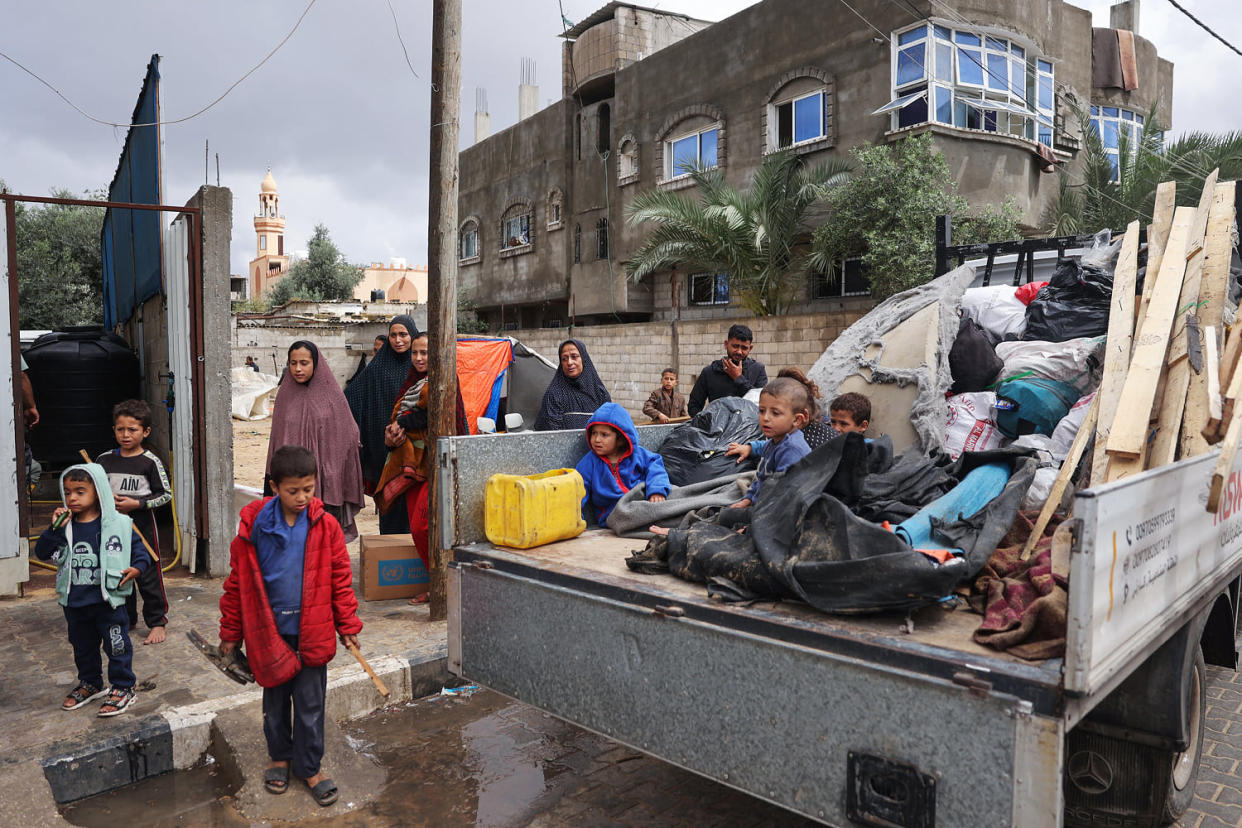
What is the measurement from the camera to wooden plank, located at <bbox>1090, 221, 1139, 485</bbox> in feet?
9.45

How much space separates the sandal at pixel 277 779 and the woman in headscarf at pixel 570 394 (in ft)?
9.05

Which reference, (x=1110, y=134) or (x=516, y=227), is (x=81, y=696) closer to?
(x=1110, y=134)

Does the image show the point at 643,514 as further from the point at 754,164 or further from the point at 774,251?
the point at 754,164

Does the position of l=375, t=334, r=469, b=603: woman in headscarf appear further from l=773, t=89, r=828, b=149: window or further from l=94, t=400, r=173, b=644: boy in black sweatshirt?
l=773, t=89, r=828, b=149: window

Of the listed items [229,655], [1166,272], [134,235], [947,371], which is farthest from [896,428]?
[134,235]

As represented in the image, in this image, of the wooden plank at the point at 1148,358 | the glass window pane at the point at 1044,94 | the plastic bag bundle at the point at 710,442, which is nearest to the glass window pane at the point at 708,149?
the glass window pane at the point at 1044,94

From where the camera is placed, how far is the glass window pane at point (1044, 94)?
15.8 m

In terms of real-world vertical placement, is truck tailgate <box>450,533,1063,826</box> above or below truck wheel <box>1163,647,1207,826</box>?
above

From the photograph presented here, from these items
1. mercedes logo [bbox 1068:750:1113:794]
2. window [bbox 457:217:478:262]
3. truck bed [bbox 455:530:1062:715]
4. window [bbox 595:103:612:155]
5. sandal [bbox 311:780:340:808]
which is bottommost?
sandal [bbox 311:780:340:808]

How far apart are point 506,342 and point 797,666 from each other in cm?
552

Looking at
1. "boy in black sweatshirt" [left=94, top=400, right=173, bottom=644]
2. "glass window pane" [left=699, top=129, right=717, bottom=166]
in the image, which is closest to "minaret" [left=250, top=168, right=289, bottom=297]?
"glass window pane" [left=699, top=129, right=717, bottom=166]

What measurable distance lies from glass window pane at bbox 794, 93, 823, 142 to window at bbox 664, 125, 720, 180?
2.00 m

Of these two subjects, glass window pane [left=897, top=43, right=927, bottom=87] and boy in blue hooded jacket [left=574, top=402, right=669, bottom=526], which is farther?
glass window pane [left=897, top=43, right=927, bottom=87]

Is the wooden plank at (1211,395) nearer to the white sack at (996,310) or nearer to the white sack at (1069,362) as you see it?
the white sack at (1069,362)
